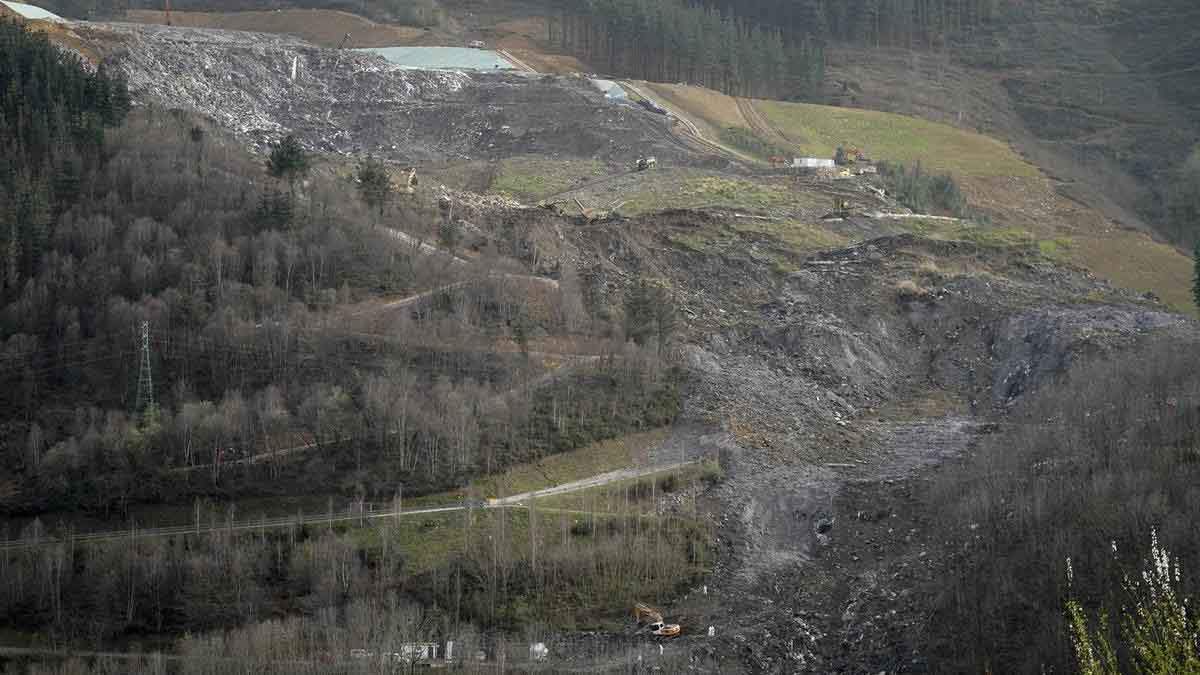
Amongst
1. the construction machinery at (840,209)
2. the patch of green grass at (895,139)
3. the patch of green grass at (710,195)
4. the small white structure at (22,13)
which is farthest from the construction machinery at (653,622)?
the patch of green grass at (895,139)

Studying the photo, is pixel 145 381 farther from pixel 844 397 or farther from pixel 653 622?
pixel 844 397

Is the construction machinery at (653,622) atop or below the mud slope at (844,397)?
below

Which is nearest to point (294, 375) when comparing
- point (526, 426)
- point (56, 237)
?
point (526, 426)

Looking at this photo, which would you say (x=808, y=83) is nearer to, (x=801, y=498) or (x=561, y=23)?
(x=561, y=23)

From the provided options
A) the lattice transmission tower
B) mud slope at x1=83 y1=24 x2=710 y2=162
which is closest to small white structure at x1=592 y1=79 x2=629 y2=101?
mud slope at x1=83 y1=24 x2=710 y2=162

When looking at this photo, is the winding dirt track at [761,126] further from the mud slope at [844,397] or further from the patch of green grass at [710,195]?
the mud slope at [844,397]

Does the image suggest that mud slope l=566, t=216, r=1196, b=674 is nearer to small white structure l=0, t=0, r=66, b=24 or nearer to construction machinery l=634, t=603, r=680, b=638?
construction machinery l=634, t=603, r=680, b=638
